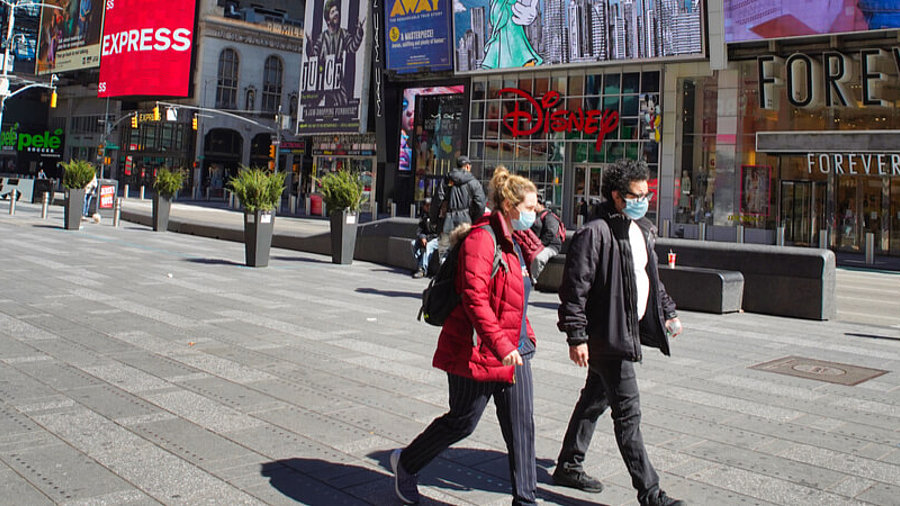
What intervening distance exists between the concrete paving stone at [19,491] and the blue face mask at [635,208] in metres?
3.35

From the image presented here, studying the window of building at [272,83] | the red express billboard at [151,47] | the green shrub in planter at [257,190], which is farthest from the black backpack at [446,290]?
the window of building at [272,83]

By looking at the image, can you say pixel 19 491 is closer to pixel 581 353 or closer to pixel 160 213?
pixel 581 353

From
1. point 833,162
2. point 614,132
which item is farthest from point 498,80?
point 833,162

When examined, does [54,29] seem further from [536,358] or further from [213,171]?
[536,358]

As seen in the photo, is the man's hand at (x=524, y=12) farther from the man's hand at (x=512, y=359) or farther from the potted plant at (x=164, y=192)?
the man's hand at (x=512, y=359)

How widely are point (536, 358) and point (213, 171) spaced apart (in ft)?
235

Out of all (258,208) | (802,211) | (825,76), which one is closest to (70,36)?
(802,211)

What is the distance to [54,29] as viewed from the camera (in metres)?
88.4

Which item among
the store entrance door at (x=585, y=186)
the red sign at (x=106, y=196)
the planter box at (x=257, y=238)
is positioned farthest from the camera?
the store entrance door at (x=585, y=186)

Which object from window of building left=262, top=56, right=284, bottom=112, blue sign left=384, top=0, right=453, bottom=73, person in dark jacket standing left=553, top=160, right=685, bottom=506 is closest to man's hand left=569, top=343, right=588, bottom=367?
person in dark jacket standing left=553, top=160, right=685, bottom=506

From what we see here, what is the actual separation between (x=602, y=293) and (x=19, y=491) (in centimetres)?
322

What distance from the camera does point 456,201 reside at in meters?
12.0

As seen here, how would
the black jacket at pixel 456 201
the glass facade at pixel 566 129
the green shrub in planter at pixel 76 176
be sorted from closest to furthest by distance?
the black jacket at pixel 456 201 → the green shrub in planter at pixel 76 176 → the glass facade at pixel 566 129

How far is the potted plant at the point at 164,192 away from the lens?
23734mm
